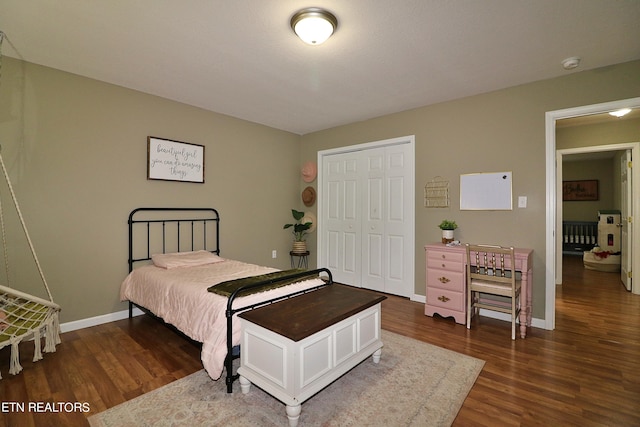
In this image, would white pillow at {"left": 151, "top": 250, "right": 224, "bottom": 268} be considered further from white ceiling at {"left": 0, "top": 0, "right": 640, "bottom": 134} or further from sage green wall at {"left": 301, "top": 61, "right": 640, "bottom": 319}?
sage green wall at {"left": 301, "top": 61, "right": 640, "bottom": 319}

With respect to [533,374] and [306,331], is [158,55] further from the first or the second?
[533,374]

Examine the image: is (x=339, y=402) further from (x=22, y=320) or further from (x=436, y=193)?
(x=436, y=193)

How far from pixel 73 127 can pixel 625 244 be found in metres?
7.56

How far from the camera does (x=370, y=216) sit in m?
4.51

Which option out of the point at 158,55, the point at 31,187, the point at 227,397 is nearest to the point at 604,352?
the point at 227,397

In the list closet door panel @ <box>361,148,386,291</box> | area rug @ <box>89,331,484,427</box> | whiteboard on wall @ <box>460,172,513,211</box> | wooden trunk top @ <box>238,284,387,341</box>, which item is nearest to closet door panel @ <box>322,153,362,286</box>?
closet door panel @ <box>361,148,386,291</box>

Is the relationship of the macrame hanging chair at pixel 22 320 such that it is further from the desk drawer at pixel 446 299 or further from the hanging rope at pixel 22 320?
the desk drawer at pixel 446 299

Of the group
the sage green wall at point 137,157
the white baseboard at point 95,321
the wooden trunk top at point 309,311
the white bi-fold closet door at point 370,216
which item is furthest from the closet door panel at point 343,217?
the white baseboard at point 95,321

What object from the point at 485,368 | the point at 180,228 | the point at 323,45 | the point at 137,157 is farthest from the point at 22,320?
the point at 485,368

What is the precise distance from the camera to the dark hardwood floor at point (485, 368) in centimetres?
178

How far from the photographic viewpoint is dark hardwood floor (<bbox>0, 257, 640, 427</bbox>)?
1783 millimetres

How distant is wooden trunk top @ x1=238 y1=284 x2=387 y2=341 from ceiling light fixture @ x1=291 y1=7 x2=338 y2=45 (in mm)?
1909

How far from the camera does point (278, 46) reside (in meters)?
2.45

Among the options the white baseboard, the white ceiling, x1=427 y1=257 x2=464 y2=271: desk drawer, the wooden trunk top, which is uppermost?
the white ceiling
